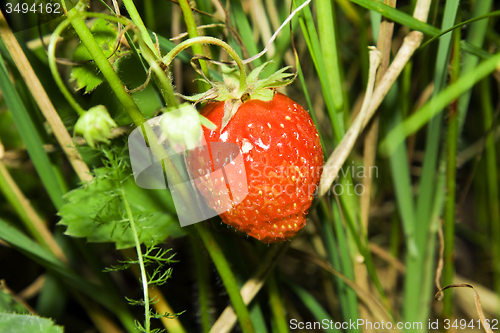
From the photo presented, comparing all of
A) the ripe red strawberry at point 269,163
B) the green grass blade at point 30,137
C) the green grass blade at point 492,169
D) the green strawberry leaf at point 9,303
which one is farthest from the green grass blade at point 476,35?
the green strawberry leaf at point 9,303

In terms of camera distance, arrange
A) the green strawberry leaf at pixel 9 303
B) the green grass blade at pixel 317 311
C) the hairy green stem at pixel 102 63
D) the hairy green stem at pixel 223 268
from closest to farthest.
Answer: the hairy green stem at pixel 102 63, the hairy green stem at pixel 223 268, the green strawberry leaf at pixel 9 303, the green grass blade at pixel 317 311

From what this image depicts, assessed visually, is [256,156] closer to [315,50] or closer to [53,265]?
[315,50]

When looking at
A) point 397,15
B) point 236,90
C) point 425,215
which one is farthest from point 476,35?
point 236,90

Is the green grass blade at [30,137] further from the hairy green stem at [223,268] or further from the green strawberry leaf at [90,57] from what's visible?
the hairy green stem at [223,268]

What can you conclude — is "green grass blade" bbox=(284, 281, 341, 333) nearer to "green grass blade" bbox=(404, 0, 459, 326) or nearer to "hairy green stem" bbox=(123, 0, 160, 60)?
"green grass blade" bbox=(404, 0, 459, 326)

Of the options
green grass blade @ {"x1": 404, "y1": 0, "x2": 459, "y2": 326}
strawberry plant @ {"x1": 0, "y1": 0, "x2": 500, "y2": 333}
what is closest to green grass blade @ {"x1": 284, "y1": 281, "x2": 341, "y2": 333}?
strawberry plant @ {"x1": 0, "y1": 0, "x2": 500, "y2": 333}
